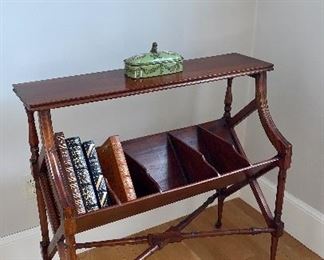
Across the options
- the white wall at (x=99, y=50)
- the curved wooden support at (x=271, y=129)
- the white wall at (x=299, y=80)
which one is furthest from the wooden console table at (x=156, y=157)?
the white wall at (x=299, y=80)

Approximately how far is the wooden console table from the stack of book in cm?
5

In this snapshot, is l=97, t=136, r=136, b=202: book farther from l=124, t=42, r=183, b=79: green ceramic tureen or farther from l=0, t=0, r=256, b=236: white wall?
l=0, t=0, r=256, b=236: white wall

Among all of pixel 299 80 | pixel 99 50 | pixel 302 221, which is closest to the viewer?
pixel 99 50

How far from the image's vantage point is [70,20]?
1.68 metres

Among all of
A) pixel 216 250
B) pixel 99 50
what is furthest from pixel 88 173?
pixel 216 250

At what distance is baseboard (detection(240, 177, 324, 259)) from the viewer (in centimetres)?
202

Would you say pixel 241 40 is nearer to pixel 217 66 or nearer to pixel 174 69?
pixel 217 66

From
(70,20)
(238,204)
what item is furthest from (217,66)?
(238,204)

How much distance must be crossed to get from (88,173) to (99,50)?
528mm

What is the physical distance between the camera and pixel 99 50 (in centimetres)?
177

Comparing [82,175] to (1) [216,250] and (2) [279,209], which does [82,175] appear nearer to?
(2) [279,209]

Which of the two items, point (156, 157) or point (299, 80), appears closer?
point (156, 157)

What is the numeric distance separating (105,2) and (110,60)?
211mm

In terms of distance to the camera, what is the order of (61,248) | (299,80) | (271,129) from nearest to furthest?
1. (61,248)
2. (271,129)
3. (299,80)
